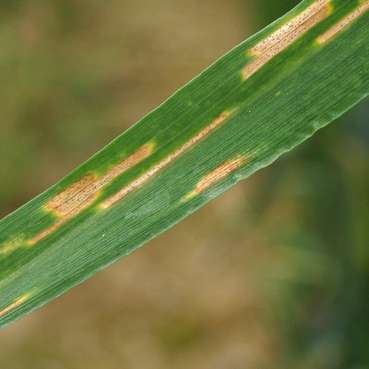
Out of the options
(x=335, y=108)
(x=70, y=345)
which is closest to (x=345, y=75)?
(x=335, y=108)

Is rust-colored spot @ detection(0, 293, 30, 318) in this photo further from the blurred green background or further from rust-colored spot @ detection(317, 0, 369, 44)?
the blurred green background

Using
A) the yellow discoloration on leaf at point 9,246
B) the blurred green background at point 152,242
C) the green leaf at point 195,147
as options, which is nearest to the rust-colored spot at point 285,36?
the green leaf at point 195,147

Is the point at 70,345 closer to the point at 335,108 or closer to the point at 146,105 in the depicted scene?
the point at 146,105

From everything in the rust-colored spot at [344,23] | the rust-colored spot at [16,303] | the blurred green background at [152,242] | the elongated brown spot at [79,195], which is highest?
the blurred green background at [152,242]

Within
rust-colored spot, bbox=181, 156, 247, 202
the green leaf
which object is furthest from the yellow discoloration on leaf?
rust-colored spot, bbox=181, 156, 247, 202

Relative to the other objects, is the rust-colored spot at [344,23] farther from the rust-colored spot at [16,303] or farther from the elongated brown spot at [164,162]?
the rust-colored spot at [16,303]

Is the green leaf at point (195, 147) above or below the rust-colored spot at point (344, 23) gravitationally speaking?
below

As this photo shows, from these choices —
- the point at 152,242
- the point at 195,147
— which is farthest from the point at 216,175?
the point at 152,242

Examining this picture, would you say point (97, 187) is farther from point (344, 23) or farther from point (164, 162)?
point (344, 23)
